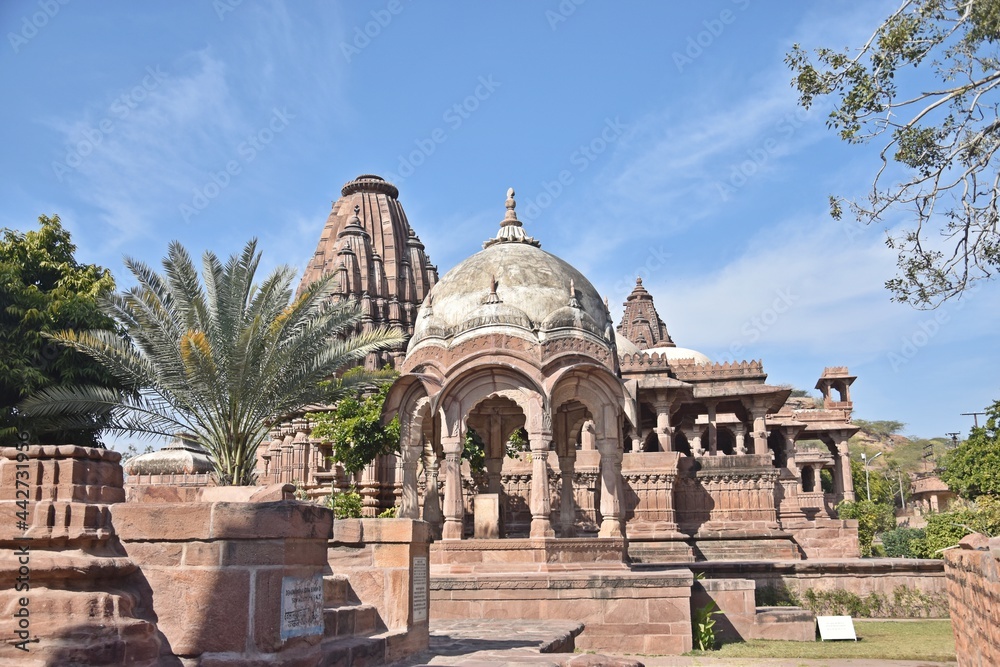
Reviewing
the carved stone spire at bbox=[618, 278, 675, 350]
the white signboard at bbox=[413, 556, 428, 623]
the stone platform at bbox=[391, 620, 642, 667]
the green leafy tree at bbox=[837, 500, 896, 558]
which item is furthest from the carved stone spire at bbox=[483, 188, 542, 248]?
the carved stone spire at bbox=[618, 278, 675, 350]

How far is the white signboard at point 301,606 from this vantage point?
18.7 feet

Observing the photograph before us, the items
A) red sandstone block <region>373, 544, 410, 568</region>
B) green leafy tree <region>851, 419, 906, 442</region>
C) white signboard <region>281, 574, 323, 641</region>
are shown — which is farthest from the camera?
green leafy tree <region>851, 419, 906, 442</region>

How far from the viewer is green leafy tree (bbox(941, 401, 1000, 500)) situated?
1984 cm

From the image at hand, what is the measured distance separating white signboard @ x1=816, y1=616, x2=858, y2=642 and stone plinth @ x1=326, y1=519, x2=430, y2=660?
7653 millimetres

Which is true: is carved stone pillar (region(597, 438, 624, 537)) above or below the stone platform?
above

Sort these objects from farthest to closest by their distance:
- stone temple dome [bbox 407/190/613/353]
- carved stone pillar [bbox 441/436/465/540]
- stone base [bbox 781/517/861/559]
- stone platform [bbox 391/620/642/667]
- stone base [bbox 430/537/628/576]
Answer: stone base [bbox 781/517/861/559]
stone temple dome [bbox 407/190/613/353]
carved stone pillar [bbox 441/436/465/540]
stone base [bbox 430/537/628/576]
stone platform [bbox 391/620/642/667]

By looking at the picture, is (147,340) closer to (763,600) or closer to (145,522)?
(145,522)

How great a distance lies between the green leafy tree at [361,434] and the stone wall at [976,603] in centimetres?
929

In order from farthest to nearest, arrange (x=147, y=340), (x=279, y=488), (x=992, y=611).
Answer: (x=147, y=340), (x=992, y=611), (x=279, y=488)

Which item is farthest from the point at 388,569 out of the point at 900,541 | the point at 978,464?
the point at 900,541

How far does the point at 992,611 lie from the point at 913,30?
5.53 metres

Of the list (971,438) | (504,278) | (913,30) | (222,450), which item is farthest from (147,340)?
(971,438)

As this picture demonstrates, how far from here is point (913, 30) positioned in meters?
8.72

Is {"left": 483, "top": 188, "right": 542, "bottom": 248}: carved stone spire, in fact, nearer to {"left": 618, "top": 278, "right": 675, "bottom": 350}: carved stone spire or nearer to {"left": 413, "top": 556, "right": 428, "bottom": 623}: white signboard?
{"left": 413, "top": 556, "right": 428, "bottom": 623}: white signboard
